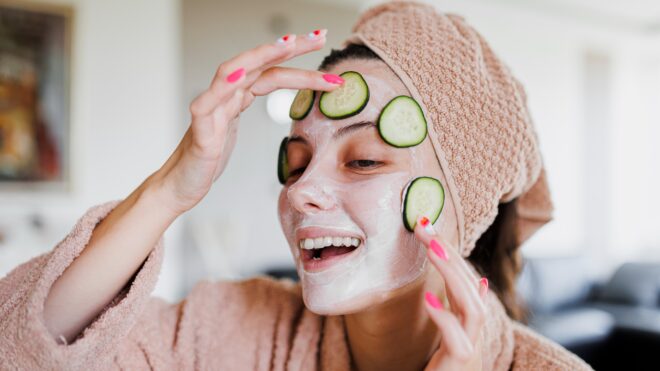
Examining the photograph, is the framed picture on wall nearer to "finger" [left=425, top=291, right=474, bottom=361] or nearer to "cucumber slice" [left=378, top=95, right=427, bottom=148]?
"cucumber slice" [left=378, top=95, right=427, bottom=148]

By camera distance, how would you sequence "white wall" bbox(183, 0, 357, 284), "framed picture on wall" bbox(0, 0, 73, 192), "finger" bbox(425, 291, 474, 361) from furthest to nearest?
1. "white wall" bbox(183, 0, 357, 284)
2. "framed picture on wall" bbox(0, 0, 73, 192)
3. "finger" bbox(425, 291, 474, 361)

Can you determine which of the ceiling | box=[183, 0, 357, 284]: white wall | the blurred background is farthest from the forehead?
the ceiling

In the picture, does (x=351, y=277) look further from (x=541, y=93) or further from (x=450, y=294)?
(x=541, y=93)

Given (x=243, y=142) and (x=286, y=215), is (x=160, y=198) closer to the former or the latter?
(x=286, y=215)

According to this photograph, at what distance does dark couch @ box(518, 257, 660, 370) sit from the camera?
2.40 m

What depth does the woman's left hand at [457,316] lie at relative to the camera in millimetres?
662

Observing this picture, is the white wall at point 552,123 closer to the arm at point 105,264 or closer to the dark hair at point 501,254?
the dark hair at point 501,254

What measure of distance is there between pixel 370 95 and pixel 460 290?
0.36 meters

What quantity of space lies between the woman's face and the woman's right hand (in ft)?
0.40

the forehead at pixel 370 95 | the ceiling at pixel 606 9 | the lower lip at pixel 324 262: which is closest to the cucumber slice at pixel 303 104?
the forehead at pixel 370 95

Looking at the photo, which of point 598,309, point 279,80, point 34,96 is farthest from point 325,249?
point 598,309

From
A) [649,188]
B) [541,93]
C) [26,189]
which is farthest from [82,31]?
[649,188]

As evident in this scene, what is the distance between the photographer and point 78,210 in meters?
3.16

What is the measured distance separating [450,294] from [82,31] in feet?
9.92
